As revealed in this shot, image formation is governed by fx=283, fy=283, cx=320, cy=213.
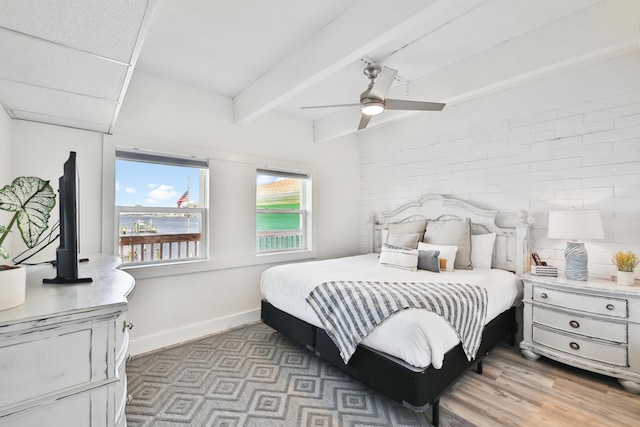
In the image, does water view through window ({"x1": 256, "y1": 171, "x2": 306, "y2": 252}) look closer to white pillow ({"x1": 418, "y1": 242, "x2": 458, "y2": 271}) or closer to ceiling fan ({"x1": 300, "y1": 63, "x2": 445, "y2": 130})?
ceiling fan ({"x1": 300, "y1": 63, "x2": 445, "y2": 130})

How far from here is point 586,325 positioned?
2.25 m

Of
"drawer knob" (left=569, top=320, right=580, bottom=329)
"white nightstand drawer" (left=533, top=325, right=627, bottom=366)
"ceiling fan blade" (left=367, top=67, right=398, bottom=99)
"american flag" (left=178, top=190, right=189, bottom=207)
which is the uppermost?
"ceiling fan blade" (left=367, top=67, right=398, bottom=99)

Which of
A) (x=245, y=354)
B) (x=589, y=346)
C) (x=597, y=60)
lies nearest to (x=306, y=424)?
(x=245, y=354)

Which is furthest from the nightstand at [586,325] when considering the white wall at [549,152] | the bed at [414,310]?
the white wall at [549,152]

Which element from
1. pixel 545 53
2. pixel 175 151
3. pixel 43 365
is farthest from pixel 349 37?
pixel 43 365

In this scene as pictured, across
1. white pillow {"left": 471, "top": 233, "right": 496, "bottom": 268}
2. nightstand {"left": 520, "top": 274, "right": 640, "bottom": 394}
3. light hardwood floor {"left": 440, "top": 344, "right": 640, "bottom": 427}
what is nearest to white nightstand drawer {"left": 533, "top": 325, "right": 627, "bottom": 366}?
nightstand {"left": 520, "top": 274, "right": 640, "bottom": 394}

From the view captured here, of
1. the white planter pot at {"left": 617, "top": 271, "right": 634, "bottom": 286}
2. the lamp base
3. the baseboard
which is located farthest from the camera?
the baseboard

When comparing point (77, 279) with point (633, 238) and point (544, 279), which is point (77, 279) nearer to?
point (544, 279)

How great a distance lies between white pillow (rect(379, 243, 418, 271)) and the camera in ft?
9.66

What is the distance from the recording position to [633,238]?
242 cm

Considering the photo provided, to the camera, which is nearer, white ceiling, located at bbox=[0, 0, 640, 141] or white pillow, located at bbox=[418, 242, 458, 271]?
white ceiling, located at bbox=[0, 0, 640, 141]

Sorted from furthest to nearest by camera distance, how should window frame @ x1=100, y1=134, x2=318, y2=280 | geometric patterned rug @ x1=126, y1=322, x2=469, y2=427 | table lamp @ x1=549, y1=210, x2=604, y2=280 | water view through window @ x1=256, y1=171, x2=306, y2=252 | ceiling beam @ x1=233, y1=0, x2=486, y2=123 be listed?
1. water view through window @ x1=256, y1=171, x2=306, y2=252
2. window frame @ x1=100, y1=134, x2=318, y2=280
3. table lamp @ x1=549, y1=210, x2=604, y2=280
4. geometric patterned rug @ x1=126, y1=322, x2=469, y2=427
5. ceiling beam @ x1=233, y1=0, x2=486, y2=123

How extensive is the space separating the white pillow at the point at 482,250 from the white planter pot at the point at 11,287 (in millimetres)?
3472

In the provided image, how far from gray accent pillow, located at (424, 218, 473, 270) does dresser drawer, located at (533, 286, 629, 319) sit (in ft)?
2.15
